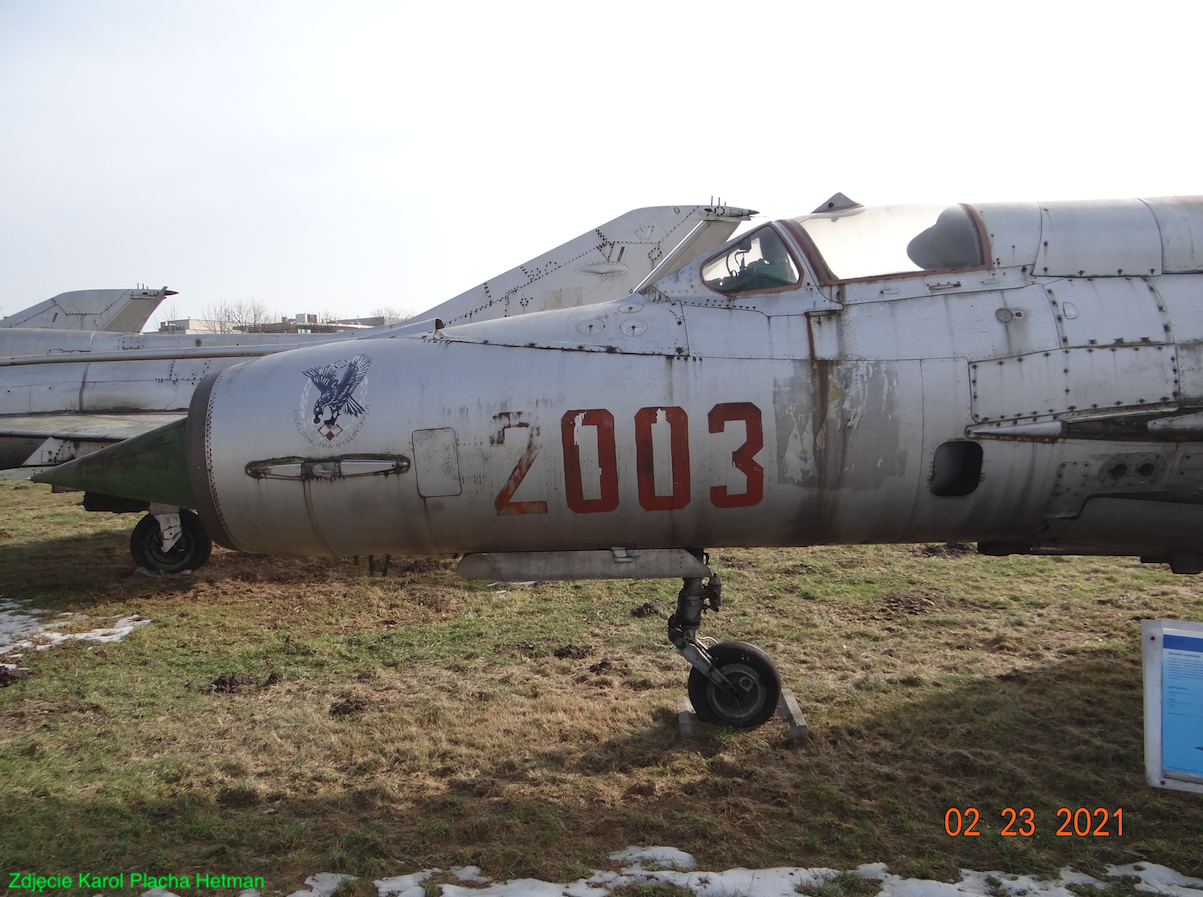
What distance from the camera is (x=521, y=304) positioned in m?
13.4

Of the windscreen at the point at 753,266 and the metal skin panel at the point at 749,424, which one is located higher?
the windscreen at the point at 753,266

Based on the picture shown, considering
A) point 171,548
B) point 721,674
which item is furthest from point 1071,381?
point 171,548

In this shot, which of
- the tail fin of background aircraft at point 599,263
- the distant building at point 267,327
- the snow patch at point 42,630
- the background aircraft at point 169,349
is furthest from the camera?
the distant building at point 267,327

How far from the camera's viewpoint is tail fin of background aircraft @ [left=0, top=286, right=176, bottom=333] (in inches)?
772

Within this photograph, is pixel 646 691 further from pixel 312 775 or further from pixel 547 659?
pixel 312 775

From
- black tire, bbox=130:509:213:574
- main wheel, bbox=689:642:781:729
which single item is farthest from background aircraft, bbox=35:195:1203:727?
black tire, bbox=130:509:213:574

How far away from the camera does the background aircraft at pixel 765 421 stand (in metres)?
4.05

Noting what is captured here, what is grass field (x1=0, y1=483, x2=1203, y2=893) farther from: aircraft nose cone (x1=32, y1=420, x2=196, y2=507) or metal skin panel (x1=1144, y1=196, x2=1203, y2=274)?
metal skin panel (x1=1144, y1=196, x2=1203, y2=274)

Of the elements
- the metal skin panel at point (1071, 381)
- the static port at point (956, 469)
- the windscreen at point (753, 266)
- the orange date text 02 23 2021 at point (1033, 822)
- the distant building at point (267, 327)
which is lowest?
the orange date text 02 23 2021 at point (1033, 822)

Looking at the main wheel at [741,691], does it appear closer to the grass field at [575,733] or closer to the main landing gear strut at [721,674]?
the main landing gear strut at [721,674]

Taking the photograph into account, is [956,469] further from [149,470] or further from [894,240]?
[149,470]

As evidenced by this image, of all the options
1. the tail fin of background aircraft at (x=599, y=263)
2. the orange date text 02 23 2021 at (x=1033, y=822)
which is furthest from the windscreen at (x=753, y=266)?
the tail fin of background aircraft at (x=599, y=263)

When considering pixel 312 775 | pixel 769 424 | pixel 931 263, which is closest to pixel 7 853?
pixel 312 775

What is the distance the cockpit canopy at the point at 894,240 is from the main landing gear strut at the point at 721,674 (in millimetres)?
2079
